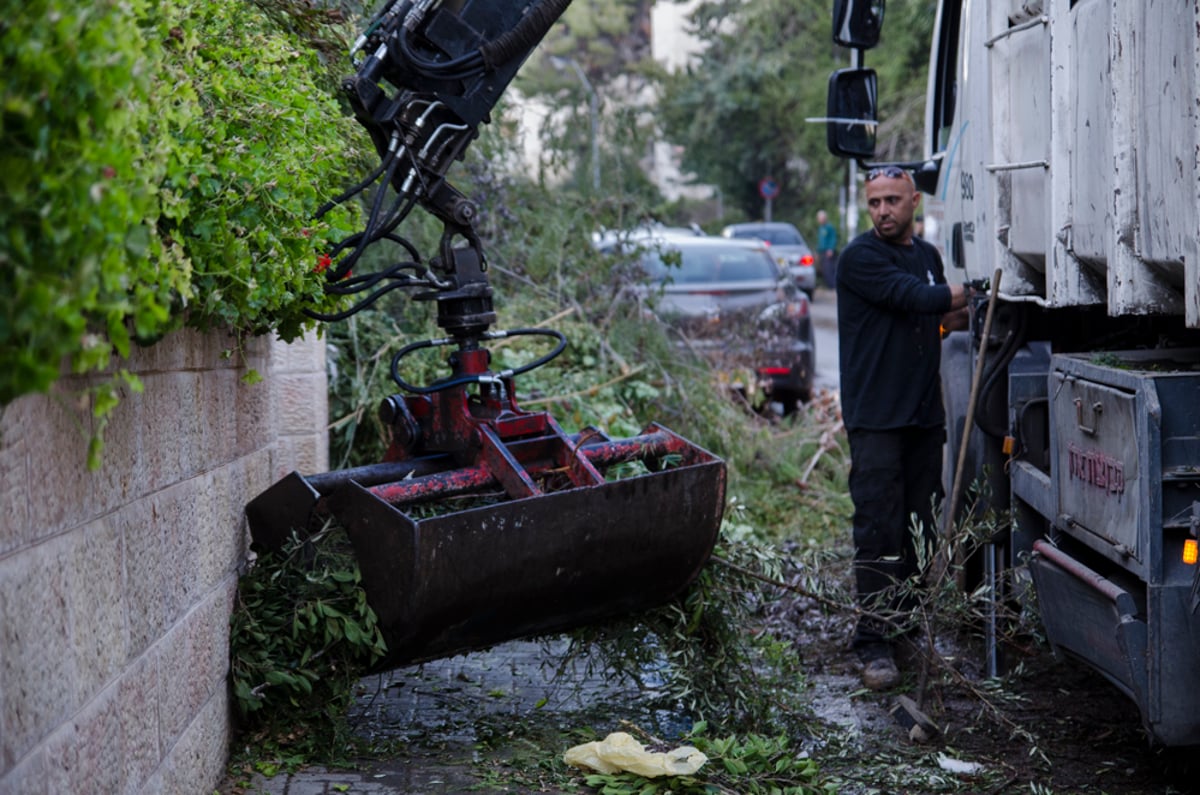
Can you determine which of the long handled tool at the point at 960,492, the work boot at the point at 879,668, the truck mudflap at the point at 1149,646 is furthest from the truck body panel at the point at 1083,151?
the work boot at the point at 879,668

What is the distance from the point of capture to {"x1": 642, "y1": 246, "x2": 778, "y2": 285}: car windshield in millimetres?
12477

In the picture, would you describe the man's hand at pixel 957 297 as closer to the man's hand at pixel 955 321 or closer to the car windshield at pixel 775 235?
the man's hand at pixel 955 321

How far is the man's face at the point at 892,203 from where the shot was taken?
601 cm

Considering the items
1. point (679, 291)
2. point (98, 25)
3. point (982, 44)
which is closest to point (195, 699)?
point (98, 25)

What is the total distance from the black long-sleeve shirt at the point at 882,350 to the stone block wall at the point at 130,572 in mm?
2609

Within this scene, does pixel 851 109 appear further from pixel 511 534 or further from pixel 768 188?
pixel 768 188

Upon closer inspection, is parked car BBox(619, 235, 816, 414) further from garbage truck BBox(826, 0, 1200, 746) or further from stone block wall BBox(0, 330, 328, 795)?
stone block wall BBox(0, 330, 328, 795)

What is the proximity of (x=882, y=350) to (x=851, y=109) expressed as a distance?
120cm

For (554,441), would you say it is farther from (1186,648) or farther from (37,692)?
(37,692)

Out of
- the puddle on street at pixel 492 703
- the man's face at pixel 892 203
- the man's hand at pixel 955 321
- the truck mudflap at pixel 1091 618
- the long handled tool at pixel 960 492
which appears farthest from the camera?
the man's hand at pixel 955 321

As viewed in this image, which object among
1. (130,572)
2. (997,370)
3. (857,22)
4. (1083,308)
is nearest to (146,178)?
(130,572)

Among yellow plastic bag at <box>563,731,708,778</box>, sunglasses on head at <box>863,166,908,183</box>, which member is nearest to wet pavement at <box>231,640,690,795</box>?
yellow plastic bag at <box>563,731,708,778</box>

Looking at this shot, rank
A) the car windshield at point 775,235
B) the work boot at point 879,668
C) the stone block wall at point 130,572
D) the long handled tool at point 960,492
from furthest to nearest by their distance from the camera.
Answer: the car windshield at point 775,235 < the work boot at point 879,668 < the long handled tool at point 960,492 < the stone block wall at point 130,572

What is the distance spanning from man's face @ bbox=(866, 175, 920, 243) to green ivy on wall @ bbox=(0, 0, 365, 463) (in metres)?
2.64
